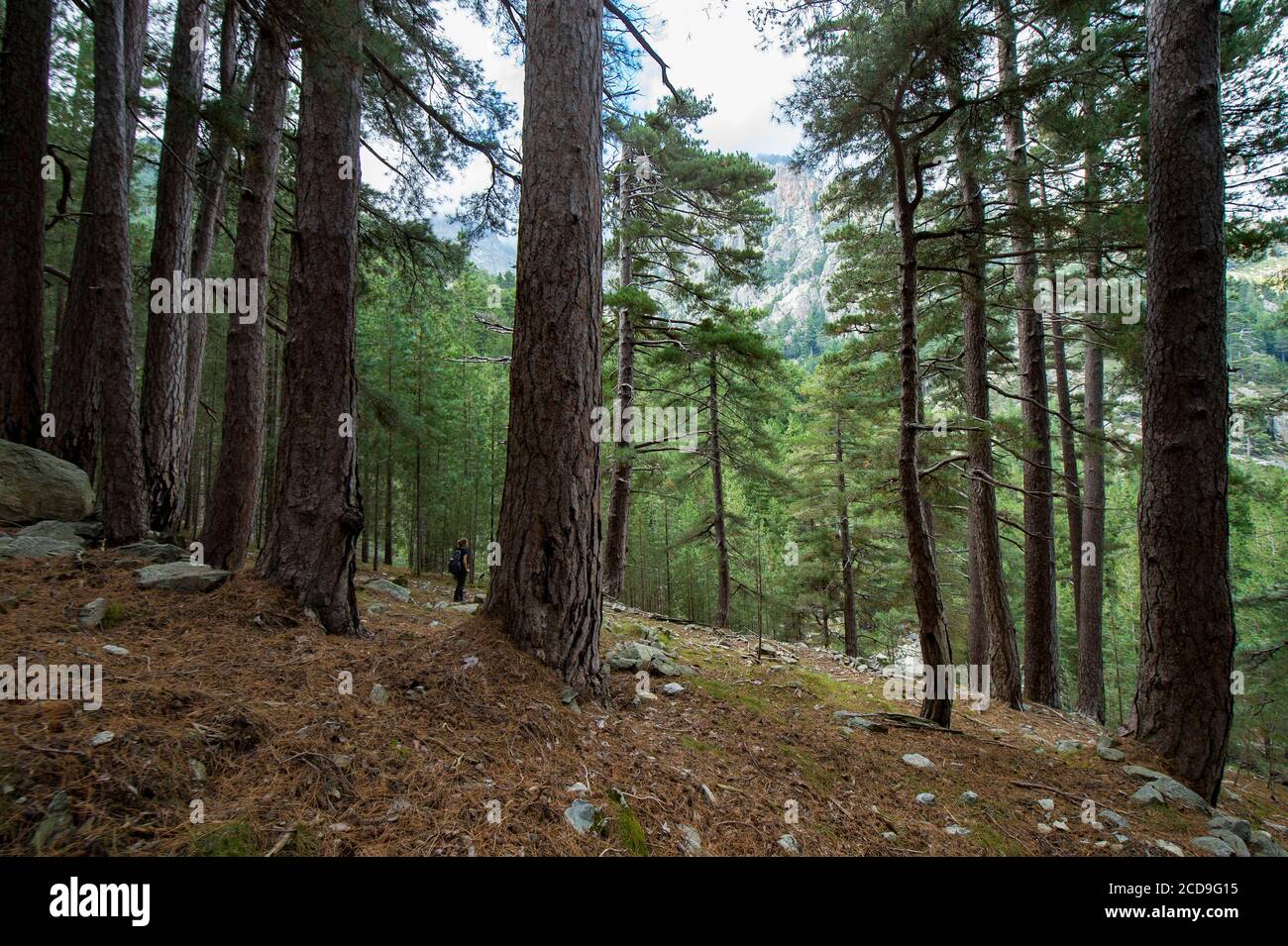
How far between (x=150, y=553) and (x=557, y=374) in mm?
4466

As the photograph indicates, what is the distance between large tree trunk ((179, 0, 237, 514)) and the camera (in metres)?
7.36

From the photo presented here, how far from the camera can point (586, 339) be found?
3619mm

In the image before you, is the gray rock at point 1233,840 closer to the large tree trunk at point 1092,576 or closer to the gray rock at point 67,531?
the large tree trunk at point 1092,576

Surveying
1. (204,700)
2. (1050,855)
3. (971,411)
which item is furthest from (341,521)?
(971,411)

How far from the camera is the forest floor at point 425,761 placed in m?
1.74

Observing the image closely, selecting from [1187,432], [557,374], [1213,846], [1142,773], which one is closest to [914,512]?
[1187,432]

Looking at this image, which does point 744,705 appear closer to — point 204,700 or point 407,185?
point 204,700

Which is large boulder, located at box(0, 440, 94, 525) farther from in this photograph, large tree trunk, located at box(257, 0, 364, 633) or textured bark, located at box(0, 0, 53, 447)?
large tree trunk, located at box(257, 0, 364, 633)

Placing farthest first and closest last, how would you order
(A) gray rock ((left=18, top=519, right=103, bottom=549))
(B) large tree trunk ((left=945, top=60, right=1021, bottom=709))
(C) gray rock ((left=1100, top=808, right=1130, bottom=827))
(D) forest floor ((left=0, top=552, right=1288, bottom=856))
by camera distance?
(B) large tree trunk ((left=945, top=60, right=1021, bottom=709)) < (A) gray rock ((left=18, top=519, right=103, bottom=549)) < (C) gray rock ((left=1100, top=808, right=1130, bottom=827)) < (D) forest floor ((left=0, top=552, right=1288, bottom=856))

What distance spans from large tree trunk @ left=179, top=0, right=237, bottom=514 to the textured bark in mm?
1616

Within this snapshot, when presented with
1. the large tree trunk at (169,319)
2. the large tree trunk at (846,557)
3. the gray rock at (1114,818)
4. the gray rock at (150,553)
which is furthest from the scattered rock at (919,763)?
the large tree trunk at (846,557)

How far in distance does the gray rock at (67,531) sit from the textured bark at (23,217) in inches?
59.8

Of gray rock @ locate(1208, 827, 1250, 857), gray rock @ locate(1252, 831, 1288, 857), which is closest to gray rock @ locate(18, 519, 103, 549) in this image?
gray rock @ locate(1208, 827, 1250, 857)

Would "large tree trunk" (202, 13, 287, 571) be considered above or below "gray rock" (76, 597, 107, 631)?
above
